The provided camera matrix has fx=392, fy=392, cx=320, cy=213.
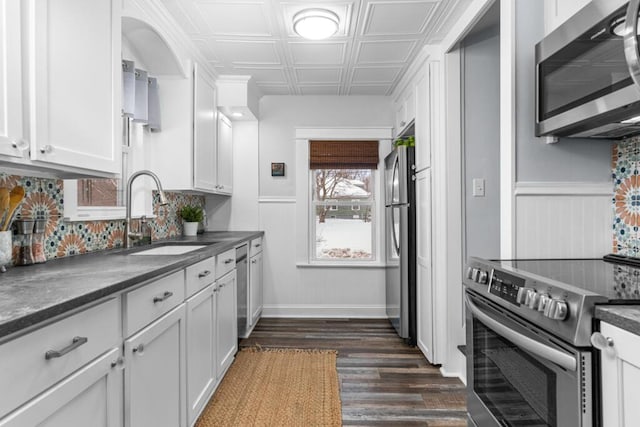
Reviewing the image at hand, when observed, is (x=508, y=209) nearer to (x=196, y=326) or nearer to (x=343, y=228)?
(x=196, y=326)

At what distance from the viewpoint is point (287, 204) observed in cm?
420

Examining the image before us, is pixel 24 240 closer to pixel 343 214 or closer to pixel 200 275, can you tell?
pixel 200 275

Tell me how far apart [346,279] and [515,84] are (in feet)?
9.15

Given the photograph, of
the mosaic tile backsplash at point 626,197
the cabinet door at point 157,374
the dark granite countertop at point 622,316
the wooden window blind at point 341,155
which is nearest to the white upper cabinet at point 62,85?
the cabinet door at point 157,374

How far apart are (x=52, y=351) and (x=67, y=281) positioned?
350mm

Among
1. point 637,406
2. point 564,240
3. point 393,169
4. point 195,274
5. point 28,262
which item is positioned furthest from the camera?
point 393,169

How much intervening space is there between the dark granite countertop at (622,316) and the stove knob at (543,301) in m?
0.13

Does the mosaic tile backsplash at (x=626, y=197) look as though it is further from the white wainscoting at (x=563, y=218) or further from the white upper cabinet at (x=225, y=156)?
the white upper cabinet at (x=225, y=156)

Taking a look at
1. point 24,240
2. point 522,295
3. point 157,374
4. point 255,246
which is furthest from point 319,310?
point 522,295

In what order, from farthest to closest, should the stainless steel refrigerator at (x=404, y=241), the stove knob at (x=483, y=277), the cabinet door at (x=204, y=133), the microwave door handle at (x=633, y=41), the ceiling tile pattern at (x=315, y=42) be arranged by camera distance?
the stainless steel refrigerator at (x=404, y=241) → the cabinet door at (x=204, y=133) → the ceiling tile pattern at (x=315, y=42) → the stove knob at (x=483, y=277) → the microwave door handle at (x=633, y=41)

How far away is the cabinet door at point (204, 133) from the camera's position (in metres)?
2.98

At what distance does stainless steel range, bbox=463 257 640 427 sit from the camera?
3.25ft

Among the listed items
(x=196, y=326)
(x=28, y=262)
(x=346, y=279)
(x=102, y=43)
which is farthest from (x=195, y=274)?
(x=346, y=279)

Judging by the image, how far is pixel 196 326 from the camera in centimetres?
202
